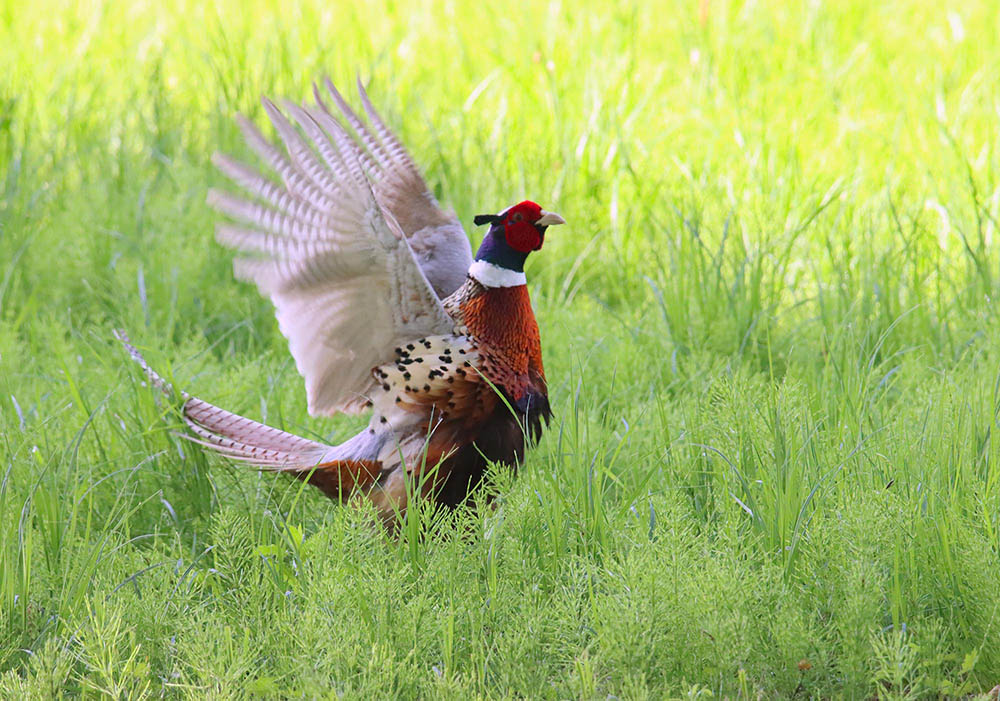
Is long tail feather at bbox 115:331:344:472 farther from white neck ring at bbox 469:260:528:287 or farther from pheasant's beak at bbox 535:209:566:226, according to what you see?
pheasant's beak at bbox 535:209:566:226

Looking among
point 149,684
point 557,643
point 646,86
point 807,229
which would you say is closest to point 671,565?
point 557,643

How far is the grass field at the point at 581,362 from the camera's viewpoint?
243cm

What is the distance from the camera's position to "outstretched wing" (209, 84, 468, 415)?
9.68 feet

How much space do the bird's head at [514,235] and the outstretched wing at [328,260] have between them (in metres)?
0.22

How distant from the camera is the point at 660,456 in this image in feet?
10.5

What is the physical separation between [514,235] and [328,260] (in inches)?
20.2

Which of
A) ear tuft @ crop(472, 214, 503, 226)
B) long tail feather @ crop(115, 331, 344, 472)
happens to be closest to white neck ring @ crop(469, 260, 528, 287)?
ear tuft @ crop(472, 214, 503, 226)

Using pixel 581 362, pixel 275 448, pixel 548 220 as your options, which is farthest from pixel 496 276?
pixel 275 448

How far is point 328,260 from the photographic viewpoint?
2.99 m

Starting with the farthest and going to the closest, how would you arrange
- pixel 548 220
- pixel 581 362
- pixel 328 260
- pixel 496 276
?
pixel 581 362
pixel 548 220
pixel 496 276
pixel 328 260

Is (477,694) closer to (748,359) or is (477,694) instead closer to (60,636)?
(60,636)

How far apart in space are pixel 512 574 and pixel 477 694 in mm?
435

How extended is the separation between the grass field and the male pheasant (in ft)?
0.57

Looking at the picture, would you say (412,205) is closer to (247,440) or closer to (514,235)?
(514,235)
